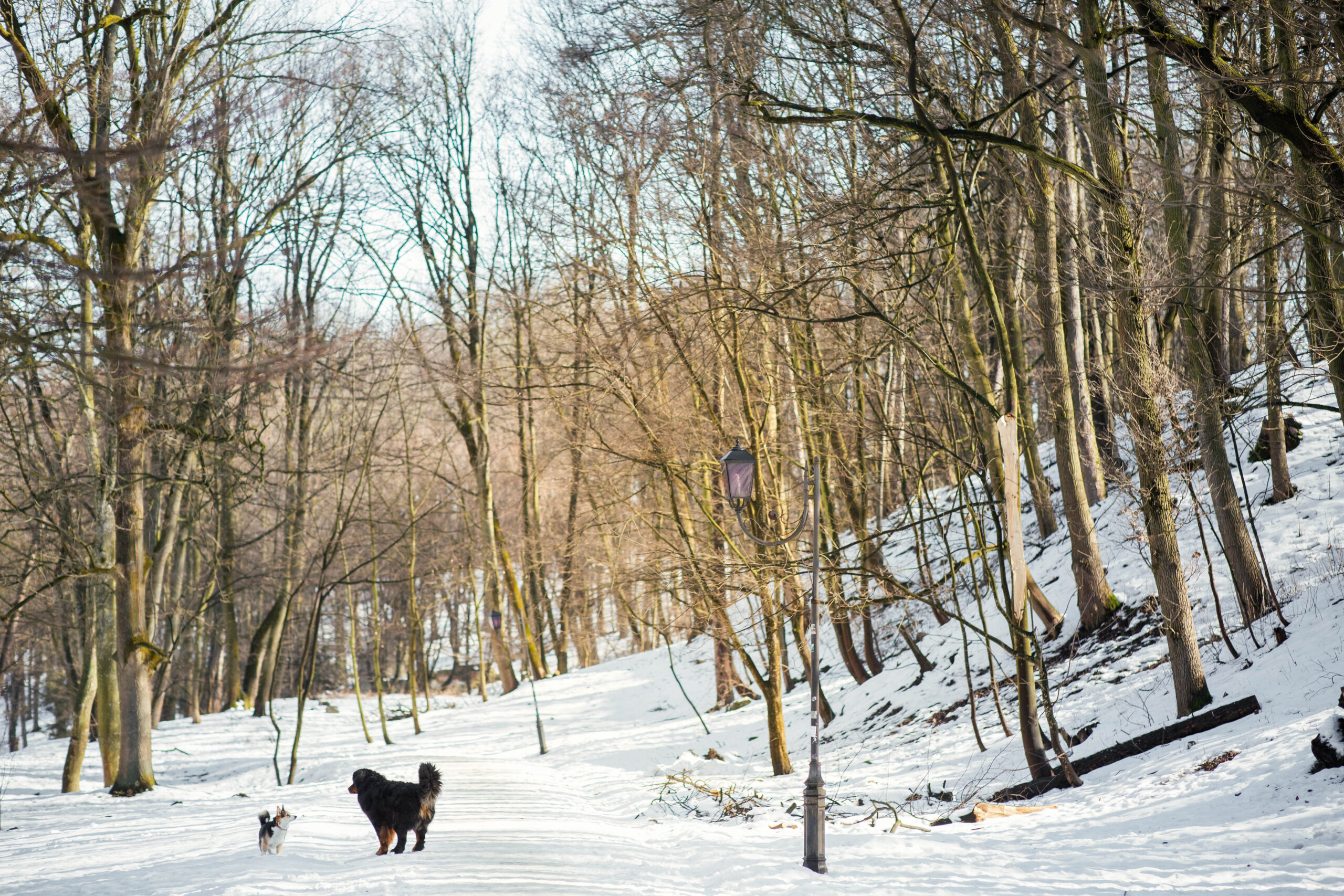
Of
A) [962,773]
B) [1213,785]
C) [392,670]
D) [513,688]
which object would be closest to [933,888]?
[1213,785]

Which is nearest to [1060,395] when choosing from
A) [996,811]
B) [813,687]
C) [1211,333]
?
[1211,333]

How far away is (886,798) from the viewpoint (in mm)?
9508

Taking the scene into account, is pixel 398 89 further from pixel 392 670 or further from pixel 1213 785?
pixel 392 670

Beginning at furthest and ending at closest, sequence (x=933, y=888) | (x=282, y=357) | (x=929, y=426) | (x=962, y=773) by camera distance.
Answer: (x=929, y=426) → (x=962, y=773) → (x=282, y=357) → (x=933, y=888)

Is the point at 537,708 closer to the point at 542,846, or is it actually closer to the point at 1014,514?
the point at 542,846

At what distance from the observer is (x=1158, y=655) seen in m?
10.5

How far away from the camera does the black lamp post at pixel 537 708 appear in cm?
1624

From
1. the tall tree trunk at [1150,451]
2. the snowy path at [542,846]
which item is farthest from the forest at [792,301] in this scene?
the snowy path at [542,846]

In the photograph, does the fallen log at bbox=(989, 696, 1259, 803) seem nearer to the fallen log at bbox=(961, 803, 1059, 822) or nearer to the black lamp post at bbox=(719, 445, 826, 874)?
the fallen log at bbox=(961, 803, 1059, 822)

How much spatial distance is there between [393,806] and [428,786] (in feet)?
1.02

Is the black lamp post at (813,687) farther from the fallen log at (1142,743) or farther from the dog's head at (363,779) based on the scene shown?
the dog's head at (363,779)

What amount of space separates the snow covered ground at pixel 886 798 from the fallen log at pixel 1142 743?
0.16m

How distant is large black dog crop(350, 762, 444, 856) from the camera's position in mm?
7059

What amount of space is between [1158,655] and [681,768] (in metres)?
6.61
